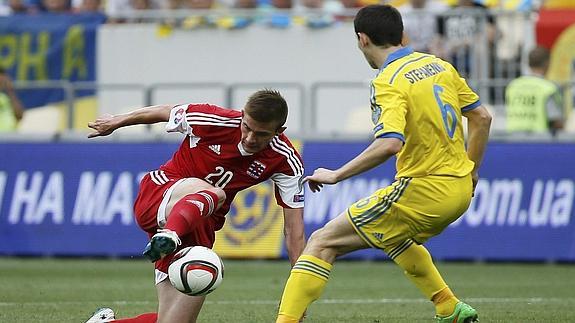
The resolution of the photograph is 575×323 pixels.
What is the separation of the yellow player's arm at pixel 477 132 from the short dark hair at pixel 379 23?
86cm

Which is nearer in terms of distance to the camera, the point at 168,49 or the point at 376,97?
the point at 376,97

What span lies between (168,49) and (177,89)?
1769 mm

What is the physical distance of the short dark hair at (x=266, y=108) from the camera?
24.7ft

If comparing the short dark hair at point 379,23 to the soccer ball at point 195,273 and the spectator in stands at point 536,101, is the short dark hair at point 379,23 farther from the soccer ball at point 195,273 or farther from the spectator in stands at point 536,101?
the spectator in stands at point 536,101

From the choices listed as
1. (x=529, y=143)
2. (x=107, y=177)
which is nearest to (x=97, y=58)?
(x=107, y=177)

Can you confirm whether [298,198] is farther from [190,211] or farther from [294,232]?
[190,211]

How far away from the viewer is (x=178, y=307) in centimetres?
793

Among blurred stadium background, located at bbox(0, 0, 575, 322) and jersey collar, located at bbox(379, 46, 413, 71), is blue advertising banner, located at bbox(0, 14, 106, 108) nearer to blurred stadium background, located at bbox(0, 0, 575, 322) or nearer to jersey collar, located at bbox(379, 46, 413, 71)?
blurred stadium background, located at bbox(0, 0, 575, 322)

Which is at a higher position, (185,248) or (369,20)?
(369,20)

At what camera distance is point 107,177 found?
15508mm

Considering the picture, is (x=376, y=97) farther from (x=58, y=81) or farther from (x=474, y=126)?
(x=58, y=81)

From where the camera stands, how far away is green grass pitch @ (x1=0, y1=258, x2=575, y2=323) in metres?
9.72

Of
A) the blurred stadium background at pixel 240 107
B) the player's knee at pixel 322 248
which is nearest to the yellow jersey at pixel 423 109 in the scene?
the player's knee at pixel 322 248

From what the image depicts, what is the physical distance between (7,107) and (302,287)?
10159 millimetres
